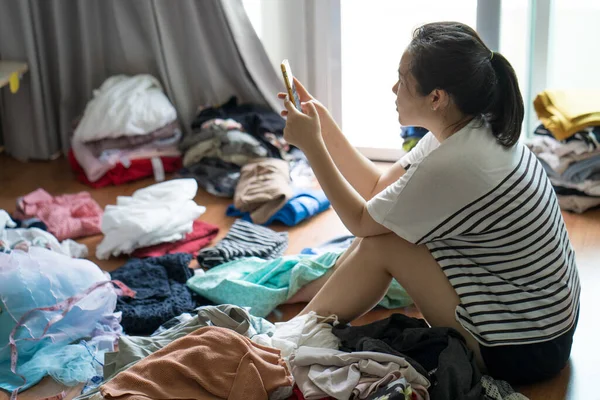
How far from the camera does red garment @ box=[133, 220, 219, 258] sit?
2699 millimetres

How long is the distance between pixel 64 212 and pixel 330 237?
91 cm

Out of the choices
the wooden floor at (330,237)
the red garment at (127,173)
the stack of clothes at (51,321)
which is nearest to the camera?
the wooden floor at (330,237)

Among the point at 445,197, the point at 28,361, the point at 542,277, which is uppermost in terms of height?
the point at 445,197

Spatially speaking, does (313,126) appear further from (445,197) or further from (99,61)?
(99,61)

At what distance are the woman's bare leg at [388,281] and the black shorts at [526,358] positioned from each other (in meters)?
0.03

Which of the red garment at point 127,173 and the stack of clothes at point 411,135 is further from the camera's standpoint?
the red garment at point 127,173

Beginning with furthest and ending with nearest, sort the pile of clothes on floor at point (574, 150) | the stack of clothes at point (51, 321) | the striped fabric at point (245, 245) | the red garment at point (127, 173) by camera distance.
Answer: the red garment at point (127, 173) → the pile of clothes on floor at point (574, 150) → the striped fabric at point (245, 245) → the stack of clothes at point (51, 321)

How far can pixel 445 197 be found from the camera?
1.79m

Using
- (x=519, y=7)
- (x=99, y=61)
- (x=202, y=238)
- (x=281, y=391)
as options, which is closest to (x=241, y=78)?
(x=99, y=61)

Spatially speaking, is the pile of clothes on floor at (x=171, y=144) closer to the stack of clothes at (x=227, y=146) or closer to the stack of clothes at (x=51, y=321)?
the stack of clothes at (x=227, y=146)

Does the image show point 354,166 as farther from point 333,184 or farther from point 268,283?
point 268,283

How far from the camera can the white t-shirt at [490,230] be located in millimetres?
1785

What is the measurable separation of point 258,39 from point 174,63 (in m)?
0.36

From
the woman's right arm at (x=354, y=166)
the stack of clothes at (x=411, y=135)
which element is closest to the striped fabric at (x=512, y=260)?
the woman's right arm at (x=354, y=166)
